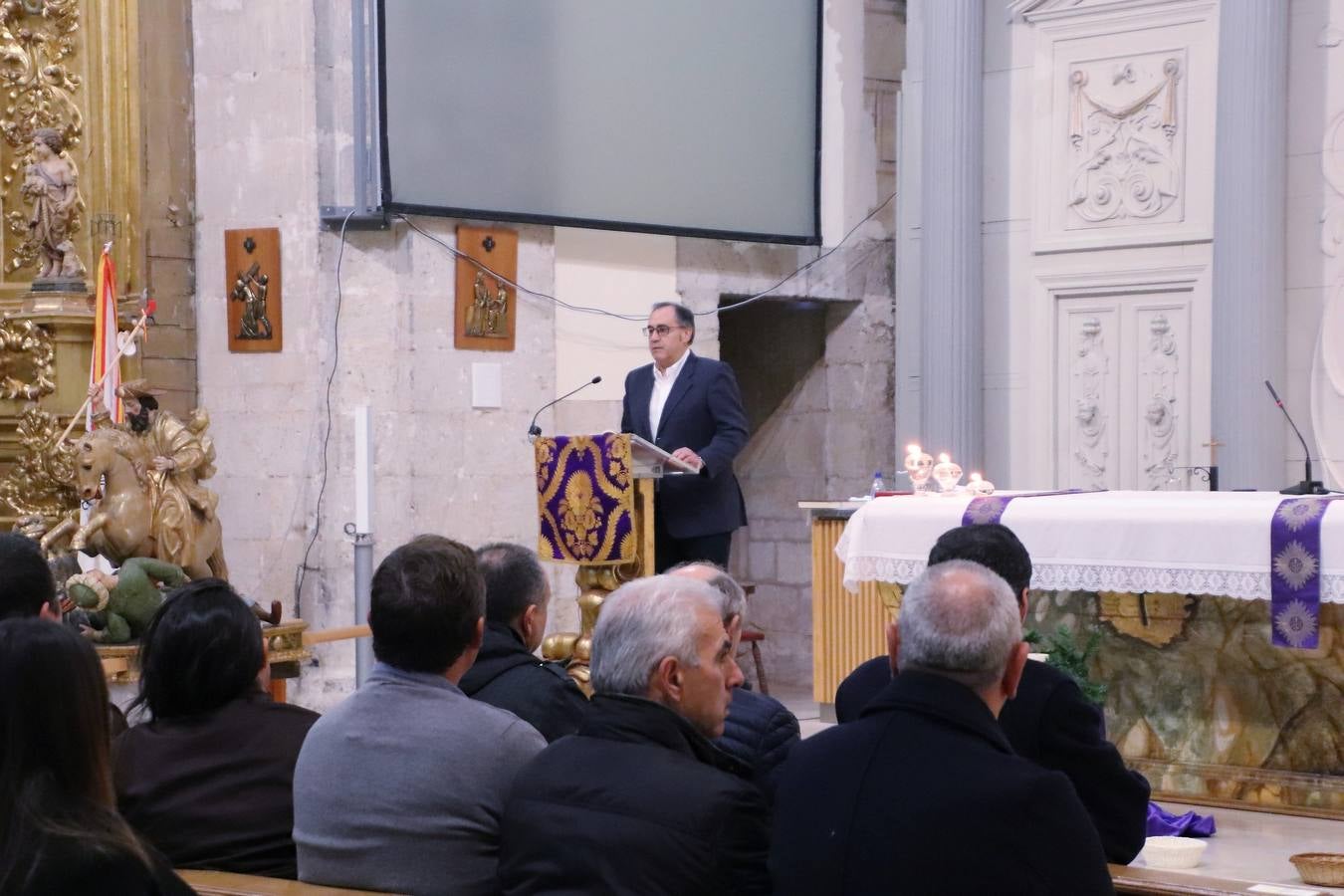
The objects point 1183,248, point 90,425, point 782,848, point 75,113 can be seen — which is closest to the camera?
point 782,848

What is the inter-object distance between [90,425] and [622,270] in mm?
3304

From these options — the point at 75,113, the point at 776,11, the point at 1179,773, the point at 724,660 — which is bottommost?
the point at 1179,773

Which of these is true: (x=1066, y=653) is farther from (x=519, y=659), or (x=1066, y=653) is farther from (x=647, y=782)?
(x=647, y=782)

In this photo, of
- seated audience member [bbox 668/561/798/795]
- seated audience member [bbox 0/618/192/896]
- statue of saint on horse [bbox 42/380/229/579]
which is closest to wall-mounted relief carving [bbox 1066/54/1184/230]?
statue of saint on horse [bbox 42/380/229/579]

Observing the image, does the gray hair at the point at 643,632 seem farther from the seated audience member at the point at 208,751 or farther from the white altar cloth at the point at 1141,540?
the white altar cloth at the point at 1141,540

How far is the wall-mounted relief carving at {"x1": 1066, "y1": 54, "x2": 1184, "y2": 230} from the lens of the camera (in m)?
9.20

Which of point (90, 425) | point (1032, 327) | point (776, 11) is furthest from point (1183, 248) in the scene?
point (90, 425)

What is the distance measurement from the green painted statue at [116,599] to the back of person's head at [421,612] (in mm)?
3057

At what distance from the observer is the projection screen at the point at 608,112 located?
28.5 feet

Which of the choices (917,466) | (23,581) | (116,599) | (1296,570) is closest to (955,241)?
(917,466)

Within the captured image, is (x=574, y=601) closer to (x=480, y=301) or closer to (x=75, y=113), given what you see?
(x=480, y=301)

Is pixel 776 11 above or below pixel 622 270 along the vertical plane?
above

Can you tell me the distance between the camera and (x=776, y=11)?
10.1 meters

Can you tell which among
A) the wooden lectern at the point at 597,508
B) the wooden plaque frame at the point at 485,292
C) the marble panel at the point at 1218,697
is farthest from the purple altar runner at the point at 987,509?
the wooden plaque frame at the point at 485,292
